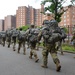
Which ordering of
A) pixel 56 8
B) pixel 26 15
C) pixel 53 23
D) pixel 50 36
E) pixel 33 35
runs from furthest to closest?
pixel 26 15
pixel 56 8
pixel 33 35
pixel 50 36
pixel 53 23

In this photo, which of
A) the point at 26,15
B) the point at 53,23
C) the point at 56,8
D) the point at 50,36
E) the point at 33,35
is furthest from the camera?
the point at 26,15

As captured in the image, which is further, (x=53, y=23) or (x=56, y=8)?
(x=56, y=8)

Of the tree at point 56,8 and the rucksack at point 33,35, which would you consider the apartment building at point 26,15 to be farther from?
the rucksack at point 33,35

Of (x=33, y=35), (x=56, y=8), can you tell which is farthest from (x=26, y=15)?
(x=33, y=35)

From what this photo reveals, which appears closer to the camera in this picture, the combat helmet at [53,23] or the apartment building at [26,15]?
the combat helmet at [53,23]

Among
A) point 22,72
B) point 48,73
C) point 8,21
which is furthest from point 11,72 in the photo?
point 8,21

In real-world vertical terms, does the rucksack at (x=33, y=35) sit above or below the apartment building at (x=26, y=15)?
below

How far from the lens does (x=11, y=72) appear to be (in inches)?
313

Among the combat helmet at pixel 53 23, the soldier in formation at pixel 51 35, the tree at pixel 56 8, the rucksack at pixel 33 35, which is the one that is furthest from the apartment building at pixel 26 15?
the combat helmet at pixel 53 23

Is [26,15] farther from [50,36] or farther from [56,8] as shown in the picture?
[50,36]

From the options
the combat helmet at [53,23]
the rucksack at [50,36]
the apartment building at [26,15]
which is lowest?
the rucksack at [50,36]

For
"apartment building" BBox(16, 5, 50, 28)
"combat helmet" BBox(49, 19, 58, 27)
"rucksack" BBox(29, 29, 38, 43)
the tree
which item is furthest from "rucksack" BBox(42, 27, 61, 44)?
"apartment building" BBox(16, 5, 50, 28)

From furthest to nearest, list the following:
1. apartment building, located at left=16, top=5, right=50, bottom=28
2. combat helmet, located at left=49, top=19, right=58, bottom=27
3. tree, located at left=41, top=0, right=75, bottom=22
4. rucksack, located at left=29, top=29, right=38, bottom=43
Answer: apartment building, located at left=16, top=5, right=50, bottom=28 < tree, located at left=41, top=0, right=75, bottom=22 < rucksack, located at left=29, top=29, right=38, bottom=43 < combat helmet, located at left=49, top=19, right=58, bottom=27

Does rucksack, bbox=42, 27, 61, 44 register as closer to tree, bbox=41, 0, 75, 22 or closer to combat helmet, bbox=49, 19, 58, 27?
combat helmet, bbox=49, 19, 58, 27
